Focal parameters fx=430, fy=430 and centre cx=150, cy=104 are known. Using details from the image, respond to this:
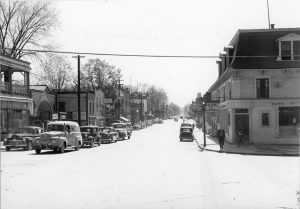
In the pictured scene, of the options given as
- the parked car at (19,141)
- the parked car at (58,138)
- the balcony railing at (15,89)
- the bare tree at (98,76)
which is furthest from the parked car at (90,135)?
the bare tree at (98,76)

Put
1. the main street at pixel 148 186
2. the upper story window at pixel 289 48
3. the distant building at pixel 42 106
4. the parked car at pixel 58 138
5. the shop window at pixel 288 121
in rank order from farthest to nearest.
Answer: the distant building at pixel 42 106
the shop window at pixel 288 121
the upper story window at pixel 289 48
the parked car at pixel 58 138
the main street at pixel 148 186

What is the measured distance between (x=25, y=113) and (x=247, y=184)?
3360 cm

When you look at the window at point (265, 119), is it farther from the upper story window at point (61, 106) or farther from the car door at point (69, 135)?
the upper story window at point (61, 106)

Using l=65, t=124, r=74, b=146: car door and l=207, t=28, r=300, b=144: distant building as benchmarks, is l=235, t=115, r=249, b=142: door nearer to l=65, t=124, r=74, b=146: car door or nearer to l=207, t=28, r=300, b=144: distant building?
l=207, t=28, r=300, b=144: distant building

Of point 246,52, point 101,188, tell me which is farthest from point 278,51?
point 101,188

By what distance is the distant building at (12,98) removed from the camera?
3809 cm

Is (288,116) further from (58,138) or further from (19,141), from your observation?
(19,141)

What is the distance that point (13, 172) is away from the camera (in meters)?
16.6

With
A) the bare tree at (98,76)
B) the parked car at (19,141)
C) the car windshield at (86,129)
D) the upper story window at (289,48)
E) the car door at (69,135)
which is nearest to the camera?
the car door at (69,135)

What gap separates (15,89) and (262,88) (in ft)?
78.7

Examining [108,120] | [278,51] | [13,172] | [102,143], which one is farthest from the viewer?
[108,120]

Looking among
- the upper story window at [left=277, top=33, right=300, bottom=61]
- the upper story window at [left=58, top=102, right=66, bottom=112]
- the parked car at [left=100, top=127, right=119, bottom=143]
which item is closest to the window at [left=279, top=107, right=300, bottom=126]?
the upper story window at [left=277, top=33, right=300, bottom=61]

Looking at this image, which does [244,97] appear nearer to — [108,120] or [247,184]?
[247,184]

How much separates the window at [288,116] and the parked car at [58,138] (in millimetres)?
15517
